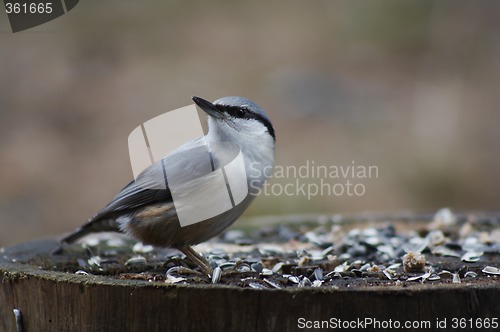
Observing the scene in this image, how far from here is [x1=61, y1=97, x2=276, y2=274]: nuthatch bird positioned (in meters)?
4.15

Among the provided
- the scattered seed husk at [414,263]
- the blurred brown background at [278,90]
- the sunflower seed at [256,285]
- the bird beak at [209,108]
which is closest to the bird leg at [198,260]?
the sunflower seed at [256,285]

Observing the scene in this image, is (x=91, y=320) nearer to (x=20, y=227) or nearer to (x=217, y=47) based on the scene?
(x=20, y=227)

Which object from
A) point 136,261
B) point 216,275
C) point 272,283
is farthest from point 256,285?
point 136,261

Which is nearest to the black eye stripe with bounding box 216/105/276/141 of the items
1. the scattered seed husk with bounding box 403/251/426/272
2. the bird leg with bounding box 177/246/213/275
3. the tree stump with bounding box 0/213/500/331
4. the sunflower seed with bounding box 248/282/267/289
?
the bird leg with bounding box 177/246/213/275

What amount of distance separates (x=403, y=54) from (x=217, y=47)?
149 inches

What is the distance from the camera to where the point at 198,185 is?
415 cm

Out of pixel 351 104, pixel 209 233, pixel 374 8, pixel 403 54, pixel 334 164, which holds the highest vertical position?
pixel 374 8

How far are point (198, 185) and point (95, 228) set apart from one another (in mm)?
942

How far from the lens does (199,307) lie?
3021 mm

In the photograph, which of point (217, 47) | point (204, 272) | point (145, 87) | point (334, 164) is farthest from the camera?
point (217, 47)

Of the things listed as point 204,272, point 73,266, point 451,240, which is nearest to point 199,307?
point 204,272

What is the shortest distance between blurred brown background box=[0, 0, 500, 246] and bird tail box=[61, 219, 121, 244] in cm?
495

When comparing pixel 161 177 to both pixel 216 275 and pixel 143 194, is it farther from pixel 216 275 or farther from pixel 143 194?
pixel 216 275

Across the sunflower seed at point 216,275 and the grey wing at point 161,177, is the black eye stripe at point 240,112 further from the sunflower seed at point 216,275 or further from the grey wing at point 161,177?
the sunflower seed at point 216,275
